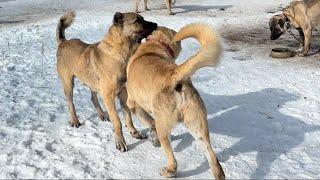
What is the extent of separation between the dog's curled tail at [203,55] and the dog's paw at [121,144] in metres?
1.62

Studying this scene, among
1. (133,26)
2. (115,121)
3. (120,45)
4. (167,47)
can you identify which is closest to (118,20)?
(133,26)

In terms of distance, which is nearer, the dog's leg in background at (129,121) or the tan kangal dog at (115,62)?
the tan kangal dog at (115,62)

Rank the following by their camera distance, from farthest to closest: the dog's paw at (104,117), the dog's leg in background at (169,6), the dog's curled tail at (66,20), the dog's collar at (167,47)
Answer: the dog's leg in background at (169,6)
the dog's curled tail at (66,20)
the dog's paw at (104,117)
the dog's collar at (167,47)

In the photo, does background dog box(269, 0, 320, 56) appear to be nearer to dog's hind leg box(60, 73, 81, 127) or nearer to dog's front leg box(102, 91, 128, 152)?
dog's hind leg box(60, 73, 81, 127)

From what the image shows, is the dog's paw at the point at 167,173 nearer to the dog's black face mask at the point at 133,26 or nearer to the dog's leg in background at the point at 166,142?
the dog's leg in background at the point at 166,142

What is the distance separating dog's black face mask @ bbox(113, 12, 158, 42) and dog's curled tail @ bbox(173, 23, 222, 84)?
1.46m

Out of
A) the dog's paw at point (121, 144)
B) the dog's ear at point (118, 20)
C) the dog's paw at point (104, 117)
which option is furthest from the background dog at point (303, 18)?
the dog's paw at point (121, 144)

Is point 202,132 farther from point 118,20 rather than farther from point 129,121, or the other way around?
point 118,20

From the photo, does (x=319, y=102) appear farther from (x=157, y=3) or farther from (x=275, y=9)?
(x=157, y=3)

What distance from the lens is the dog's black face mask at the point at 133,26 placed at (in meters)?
5.79

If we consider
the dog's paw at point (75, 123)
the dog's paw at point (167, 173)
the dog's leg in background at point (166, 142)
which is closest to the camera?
the dog's leg in background at point (166, 142)

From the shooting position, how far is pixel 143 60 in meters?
5.09

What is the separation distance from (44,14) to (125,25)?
44.6 feet

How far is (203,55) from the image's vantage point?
13.3 ft
